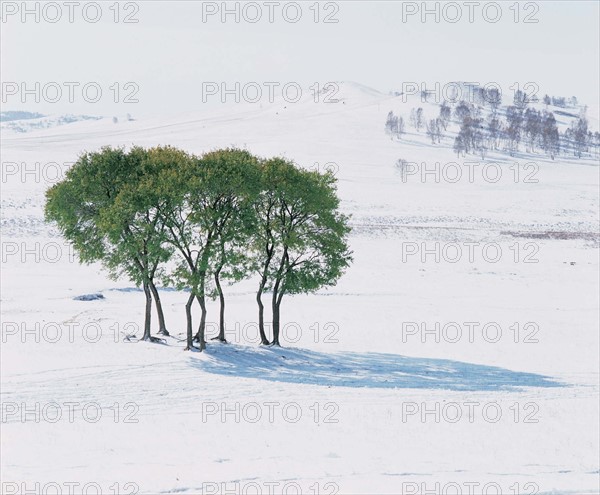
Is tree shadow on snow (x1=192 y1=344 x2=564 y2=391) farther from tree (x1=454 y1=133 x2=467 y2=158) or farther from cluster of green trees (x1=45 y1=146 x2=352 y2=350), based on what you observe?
tree (x1=454 y1=133 x2=467 y2=158)

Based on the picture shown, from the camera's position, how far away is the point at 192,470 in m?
20.3

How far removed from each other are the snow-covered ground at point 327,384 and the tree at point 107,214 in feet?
14.5

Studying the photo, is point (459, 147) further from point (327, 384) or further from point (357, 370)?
point (327, 384)

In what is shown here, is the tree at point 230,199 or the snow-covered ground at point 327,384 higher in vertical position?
the tree at point 230,199

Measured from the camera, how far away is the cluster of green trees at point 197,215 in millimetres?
33750

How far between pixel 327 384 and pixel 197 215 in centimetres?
1015

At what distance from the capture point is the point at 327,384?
104ft

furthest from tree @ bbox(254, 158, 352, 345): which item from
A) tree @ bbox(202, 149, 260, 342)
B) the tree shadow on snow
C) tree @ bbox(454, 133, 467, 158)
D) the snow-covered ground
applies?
tree @ bbox(454, 133, 467, 158)

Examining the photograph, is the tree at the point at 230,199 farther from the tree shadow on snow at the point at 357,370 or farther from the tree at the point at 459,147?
the tree at the point at 459,147

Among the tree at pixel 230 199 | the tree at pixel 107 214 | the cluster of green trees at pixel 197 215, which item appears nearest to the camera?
the tree at pixel 230 199

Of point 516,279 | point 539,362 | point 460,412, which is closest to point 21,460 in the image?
point 460,412

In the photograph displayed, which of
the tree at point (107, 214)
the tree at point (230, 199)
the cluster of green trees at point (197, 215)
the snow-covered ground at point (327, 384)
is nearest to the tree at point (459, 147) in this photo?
the snow-covered ground at point (327, 384)

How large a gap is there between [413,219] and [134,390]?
69867 mm

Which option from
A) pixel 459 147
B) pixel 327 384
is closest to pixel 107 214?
pixel 327 384
